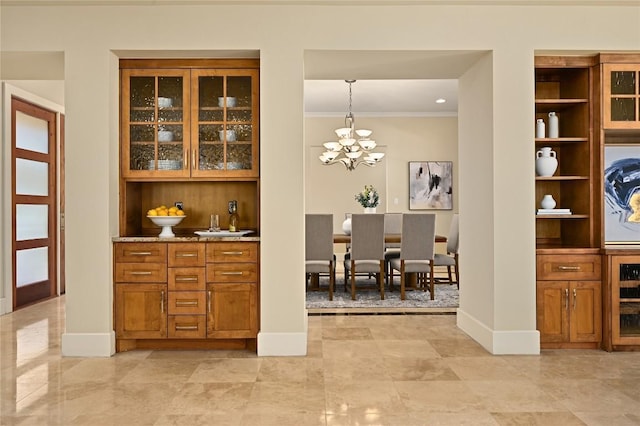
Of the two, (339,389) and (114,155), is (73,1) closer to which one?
(114,155)

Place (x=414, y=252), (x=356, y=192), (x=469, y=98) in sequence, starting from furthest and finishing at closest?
(x=356, y=192) → (x=414, y=252) → (x=469, y=98)

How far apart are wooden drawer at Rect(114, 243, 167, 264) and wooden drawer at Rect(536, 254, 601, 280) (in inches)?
115

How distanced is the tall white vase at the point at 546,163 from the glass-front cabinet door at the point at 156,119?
9.25 ft

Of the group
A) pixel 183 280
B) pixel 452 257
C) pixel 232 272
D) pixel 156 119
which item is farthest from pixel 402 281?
pixel 156 119

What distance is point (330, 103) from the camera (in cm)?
842

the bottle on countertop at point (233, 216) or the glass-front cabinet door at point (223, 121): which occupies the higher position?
the glass-front cabinet door at point (223, 121)

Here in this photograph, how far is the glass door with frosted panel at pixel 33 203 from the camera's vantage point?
226 inches

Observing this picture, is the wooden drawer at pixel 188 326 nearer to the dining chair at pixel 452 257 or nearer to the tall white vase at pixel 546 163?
the tall white vase at pixel 546 163

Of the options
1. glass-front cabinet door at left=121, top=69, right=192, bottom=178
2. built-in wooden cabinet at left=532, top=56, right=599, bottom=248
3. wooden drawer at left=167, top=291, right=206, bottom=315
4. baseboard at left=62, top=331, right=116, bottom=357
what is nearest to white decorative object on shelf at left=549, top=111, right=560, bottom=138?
built-in wooden cabinet at left=532, top=56, right=599, bottom=248

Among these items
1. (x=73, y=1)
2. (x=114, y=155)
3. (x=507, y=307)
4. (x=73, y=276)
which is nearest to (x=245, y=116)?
(x=114, y=155)

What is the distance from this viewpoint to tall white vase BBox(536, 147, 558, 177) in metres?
4.04

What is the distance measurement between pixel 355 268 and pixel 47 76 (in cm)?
376

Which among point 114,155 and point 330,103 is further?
point 330,103

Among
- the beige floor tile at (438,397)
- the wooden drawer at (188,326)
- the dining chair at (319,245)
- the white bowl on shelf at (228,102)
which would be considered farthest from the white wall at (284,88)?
the dining chair at (319,245)
